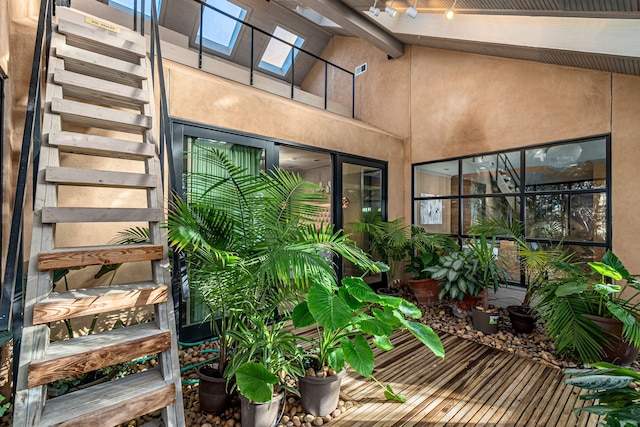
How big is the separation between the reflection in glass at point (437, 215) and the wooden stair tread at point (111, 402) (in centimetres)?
404

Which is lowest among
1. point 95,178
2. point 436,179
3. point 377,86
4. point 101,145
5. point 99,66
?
point 95,178

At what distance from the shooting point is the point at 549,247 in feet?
11.5

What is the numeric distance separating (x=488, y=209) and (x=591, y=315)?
71.7 inches

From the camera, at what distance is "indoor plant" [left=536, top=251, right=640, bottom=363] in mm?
2311

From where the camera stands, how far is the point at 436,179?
15.1 feet

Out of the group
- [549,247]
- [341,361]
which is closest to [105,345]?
[341,361]

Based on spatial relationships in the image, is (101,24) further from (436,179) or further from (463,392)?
(436,179)

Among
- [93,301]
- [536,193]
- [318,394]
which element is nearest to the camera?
[93,301]

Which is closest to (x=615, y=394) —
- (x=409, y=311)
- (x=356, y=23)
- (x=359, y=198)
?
(x=409, y=311)

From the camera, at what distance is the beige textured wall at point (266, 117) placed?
270 cm

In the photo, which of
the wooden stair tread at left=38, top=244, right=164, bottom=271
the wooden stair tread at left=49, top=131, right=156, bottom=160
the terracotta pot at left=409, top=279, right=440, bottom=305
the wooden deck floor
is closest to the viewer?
the wooden stair tread at left=38, top=244, right=164, bottom=271

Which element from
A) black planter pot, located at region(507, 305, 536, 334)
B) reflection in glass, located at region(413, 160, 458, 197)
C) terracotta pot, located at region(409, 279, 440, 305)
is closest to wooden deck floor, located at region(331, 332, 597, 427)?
black planter pot, located at region(507, 305, 536, 334)

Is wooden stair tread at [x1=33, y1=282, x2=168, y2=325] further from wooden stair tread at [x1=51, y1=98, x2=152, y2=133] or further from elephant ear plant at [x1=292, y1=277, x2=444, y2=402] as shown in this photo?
wooden stair tread at [x1=51, y1=98, x2=152, y2=133]

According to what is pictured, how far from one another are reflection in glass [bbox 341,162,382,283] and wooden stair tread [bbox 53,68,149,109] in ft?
8.36
